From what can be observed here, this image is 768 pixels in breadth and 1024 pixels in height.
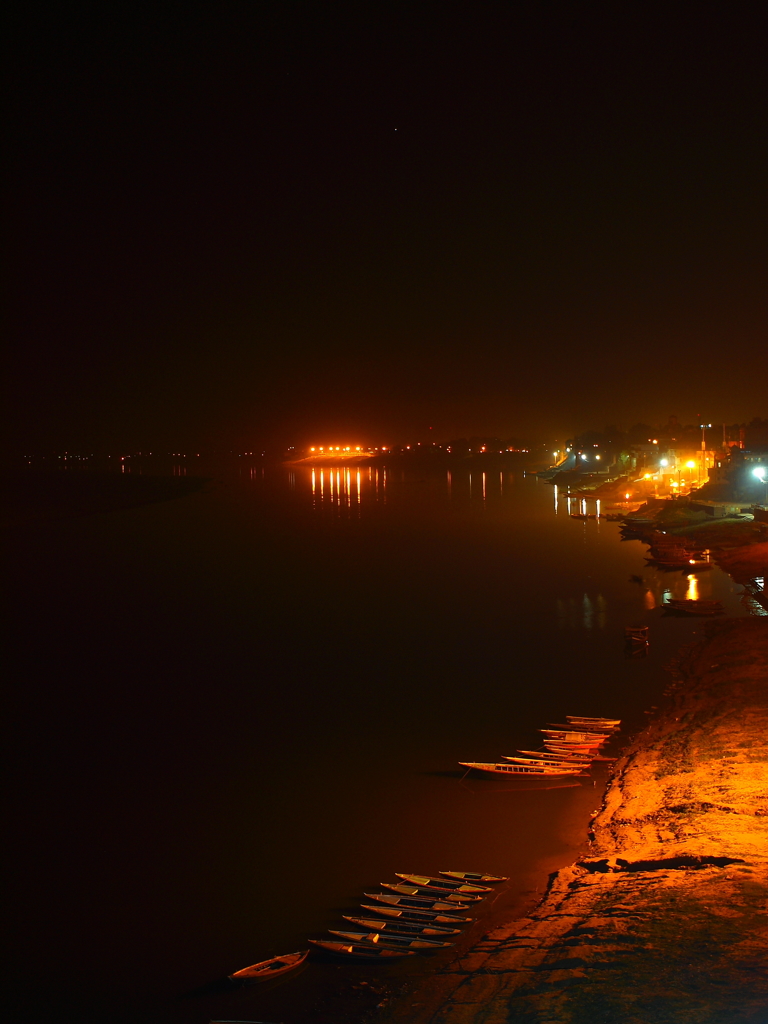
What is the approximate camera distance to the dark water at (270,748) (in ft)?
25.0

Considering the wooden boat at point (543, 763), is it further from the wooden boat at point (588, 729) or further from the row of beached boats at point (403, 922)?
the row of beached boats at point (403, 922)

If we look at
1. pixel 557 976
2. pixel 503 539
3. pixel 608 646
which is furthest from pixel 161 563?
pixel 557 976

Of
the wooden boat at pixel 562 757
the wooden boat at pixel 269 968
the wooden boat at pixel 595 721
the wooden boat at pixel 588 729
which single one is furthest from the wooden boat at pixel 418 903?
the wooden boat at pixel 595 721

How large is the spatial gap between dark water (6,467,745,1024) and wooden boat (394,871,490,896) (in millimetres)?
307

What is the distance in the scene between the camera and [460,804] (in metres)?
9.95

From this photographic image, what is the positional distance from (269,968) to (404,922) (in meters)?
1.34

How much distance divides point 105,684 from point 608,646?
38.4ft

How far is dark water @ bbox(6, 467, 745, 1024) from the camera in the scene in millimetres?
7617

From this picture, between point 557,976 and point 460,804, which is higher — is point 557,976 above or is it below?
above

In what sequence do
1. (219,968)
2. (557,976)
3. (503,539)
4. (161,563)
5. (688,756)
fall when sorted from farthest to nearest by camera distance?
(503,539) → (161,563) → (688,756) → (219,968) → (557,976)

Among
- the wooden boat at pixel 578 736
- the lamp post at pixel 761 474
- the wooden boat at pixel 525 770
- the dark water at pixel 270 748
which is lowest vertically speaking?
the dark water at pixel 270 748

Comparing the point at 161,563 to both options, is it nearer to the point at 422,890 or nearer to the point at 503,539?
the point at 503,539

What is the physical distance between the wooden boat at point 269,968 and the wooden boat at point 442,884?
5.08 ft

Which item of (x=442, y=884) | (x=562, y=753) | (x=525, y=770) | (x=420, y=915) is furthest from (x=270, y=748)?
(x=420, y=915)
